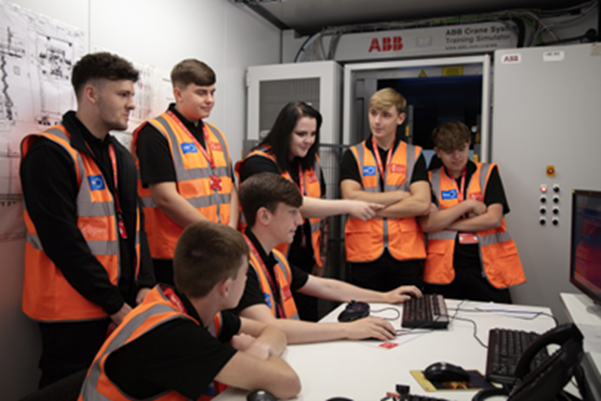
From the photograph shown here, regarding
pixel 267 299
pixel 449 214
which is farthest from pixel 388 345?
pixel 449 214

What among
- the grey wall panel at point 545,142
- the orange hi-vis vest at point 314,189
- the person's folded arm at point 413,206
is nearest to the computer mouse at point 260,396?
the orange hi-vis vest at point 314,189

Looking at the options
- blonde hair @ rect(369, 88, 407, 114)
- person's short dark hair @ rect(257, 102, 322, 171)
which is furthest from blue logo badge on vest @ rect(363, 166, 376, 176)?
person's short dark hair @ rect(257, 102, 322, 171)

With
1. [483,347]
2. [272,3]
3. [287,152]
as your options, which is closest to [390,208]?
[287,152]

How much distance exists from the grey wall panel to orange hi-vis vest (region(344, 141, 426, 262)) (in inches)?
34.0

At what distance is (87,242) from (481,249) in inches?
83.4

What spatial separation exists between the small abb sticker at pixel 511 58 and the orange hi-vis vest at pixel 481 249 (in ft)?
2.88

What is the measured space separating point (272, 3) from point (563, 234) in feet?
9.26

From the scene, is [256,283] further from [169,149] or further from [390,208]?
[390,208]

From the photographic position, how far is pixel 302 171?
2.82 meters

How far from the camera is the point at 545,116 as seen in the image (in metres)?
3.23

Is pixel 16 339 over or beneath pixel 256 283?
beneath

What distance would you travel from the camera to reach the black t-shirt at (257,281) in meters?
1.64

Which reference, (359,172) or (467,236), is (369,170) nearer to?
(359,172)

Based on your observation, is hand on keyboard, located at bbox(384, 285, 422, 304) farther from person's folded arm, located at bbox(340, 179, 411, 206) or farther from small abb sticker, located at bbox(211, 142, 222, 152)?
small abb sticker, located at bbox(211, 142, 222, 152)
